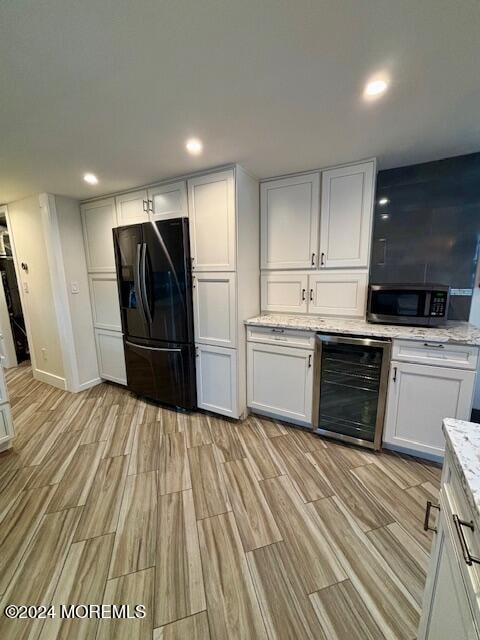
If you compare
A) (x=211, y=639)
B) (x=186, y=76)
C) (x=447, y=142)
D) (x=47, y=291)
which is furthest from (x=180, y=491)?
(x=447, y=142)

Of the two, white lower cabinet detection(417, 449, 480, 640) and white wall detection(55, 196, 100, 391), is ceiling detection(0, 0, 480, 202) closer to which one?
white wall detection(55, 196, 100, 391)

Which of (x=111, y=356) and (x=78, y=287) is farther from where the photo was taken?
(x=111, y=356)

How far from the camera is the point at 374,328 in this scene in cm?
201

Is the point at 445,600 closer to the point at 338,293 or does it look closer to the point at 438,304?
the point at 438,304

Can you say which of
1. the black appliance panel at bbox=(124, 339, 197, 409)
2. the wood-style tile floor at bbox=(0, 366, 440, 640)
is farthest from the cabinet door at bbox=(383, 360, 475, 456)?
the black appliance panel at bbox=(124, 339, 197, 409)

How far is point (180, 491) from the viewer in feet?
5.57

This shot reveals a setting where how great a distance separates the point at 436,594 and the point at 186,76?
7.04 ft

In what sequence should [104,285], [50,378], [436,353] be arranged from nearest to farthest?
[436,353], [104,285], [50,378]

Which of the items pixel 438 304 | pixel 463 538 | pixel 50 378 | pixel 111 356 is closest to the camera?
pixel 463 538

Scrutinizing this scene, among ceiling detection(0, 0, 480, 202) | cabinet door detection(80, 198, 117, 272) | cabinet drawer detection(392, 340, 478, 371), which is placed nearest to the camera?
ceiling detection(0, 0, 480, 202)

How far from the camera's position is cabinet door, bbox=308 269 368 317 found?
2.30 m

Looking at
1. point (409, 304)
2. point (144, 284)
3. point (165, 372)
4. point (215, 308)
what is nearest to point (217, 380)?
point (165, 372)

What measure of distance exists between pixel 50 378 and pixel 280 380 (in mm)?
3064

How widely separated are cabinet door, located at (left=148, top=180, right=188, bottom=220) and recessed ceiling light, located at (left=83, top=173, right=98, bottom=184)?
48 centimetres
